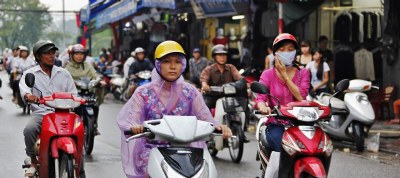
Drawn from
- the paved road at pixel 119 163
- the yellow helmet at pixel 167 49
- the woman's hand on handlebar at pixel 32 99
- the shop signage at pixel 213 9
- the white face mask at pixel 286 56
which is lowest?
the paved road at pixel 119 163

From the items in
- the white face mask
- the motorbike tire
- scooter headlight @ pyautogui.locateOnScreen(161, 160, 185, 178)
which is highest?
the white face mask

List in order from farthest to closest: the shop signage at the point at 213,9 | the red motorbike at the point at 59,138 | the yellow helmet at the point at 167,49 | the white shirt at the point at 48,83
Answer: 1. the shop signage at the point at 213,9
2. the white shirt at the point at 48,83
3. the red motorbike at the point at 59,138
4. the yellow helmet at the point at 167,49

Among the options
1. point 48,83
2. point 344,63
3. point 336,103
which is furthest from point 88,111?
point 344,63

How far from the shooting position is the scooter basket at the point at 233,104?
12.4 metres

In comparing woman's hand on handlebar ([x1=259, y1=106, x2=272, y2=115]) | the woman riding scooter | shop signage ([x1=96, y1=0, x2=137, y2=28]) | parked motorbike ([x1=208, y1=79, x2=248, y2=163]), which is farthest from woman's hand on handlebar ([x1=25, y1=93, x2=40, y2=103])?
shop signage ([x1=96, y1=0, x2=137, y2=28])

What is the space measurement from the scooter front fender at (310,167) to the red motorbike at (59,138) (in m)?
2.23

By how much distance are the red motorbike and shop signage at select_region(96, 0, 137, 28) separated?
1642 cm

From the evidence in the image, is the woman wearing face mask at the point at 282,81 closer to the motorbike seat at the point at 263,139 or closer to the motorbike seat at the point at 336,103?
the motorbike seat at the point at 263,139

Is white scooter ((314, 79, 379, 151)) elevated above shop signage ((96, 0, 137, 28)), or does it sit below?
below

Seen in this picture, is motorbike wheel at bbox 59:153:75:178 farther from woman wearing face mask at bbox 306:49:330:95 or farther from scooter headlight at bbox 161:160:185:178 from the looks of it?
woman wearing face mask at bbox 306:49:330:95

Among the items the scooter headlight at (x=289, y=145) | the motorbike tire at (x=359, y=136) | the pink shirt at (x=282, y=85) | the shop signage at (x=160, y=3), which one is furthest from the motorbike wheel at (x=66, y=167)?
the shop signage at (x=160, y=3)

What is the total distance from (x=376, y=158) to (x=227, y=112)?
2.38 m

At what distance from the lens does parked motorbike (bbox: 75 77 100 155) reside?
12.7m

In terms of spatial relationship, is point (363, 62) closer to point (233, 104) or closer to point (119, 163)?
point (233, 104)
